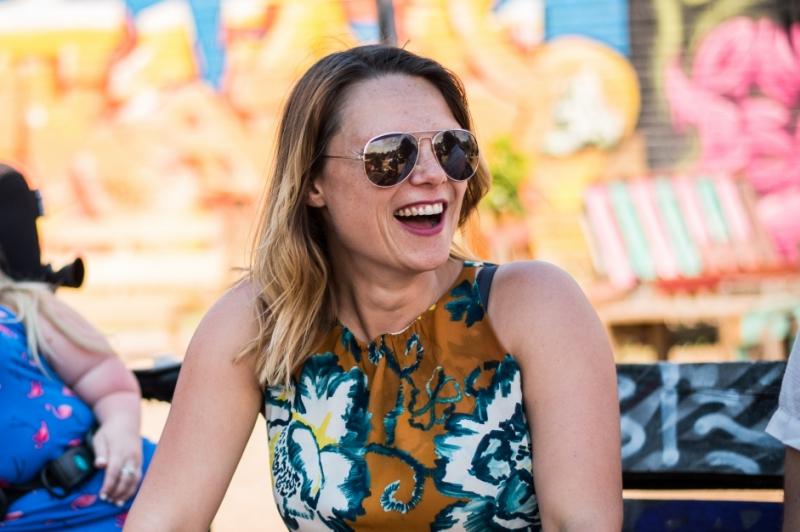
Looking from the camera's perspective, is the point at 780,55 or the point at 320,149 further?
the point at 780,55

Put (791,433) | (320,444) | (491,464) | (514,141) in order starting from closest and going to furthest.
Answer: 1. (791,433)
2. (491,464)
3. (320,444)
4. (514,141)

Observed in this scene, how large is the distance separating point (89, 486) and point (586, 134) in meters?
7.97

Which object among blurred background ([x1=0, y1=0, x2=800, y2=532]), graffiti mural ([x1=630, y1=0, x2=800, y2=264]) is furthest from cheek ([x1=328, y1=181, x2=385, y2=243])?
graffiti mural ([x1=630, y1=0, x2=800, y2=264])

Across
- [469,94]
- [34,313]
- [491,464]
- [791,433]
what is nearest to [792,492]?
[791,433]

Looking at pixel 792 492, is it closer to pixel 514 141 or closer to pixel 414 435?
pixel 414 435

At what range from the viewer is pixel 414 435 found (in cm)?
200

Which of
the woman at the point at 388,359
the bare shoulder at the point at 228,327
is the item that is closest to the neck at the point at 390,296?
the woman at the point at 388,359

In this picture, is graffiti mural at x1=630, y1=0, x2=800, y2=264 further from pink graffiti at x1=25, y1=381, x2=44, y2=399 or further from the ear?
pink graffiti at x1=25, y1=381, x2=44, y2=399

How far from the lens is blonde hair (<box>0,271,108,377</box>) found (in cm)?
256

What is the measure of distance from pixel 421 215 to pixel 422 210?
4cm

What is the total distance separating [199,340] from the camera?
2.23 meters

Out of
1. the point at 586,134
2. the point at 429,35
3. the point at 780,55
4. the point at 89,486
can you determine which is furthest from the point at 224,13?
the point at 89,486

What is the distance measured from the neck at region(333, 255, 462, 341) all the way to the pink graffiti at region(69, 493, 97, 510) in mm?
869

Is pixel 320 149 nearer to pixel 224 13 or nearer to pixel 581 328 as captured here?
pixel 581 328
